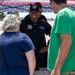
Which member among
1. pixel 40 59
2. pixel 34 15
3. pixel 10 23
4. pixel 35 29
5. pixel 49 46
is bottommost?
pixel 40 59

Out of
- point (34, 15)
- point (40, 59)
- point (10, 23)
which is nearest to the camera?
point (10, 23)

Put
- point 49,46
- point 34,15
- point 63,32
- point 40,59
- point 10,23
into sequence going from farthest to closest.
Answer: point 40,59, point 34,15, point 10,23, point 49,46, point 63,32

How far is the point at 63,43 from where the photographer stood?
2584 millimetres

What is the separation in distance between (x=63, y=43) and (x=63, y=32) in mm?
99

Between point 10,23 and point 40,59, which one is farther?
point 40,59

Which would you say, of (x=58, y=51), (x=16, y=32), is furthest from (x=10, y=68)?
(x=58, y=51)

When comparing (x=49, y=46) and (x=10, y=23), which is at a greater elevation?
(x=10, y=23)

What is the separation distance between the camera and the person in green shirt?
2.58 metres

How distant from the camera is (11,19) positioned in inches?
116

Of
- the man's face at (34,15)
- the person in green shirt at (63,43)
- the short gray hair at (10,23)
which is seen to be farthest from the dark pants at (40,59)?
the person in green shirt at (63,43)

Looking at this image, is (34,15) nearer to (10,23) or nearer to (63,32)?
(10,23)

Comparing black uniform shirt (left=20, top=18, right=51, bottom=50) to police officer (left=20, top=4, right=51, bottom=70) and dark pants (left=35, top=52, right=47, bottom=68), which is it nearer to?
police officer (left=20, top=4, right=51, bottom=70)

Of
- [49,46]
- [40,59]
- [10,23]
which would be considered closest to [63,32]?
[49,46]

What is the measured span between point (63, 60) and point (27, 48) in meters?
0.44
